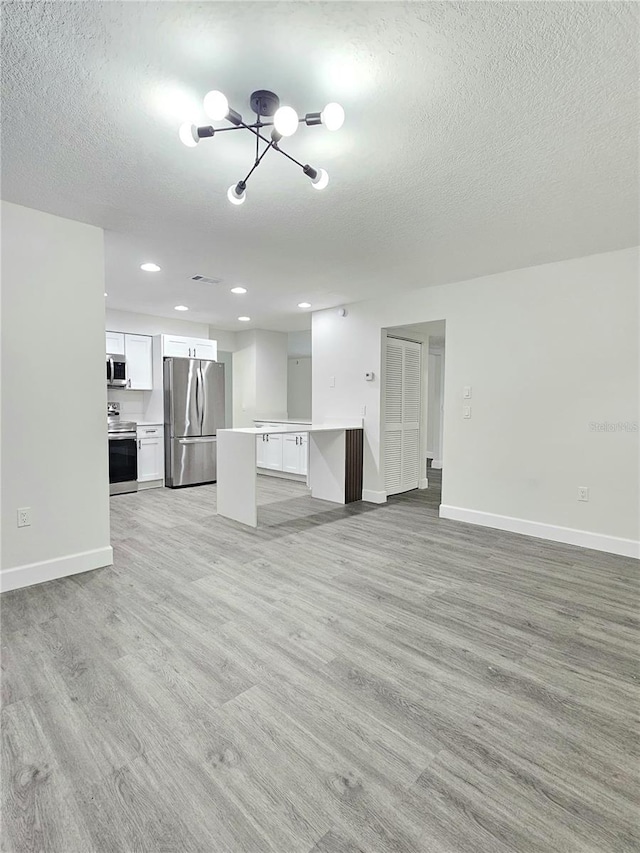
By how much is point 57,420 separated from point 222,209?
72.2 inches

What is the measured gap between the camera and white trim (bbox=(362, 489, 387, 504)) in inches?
205

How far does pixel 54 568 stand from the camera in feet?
9.50

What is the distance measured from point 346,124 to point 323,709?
2.55 m

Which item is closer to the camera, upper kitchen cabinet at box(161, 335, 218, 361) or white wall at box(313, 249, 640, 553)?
white wall at box(313, 249, 640, 553)

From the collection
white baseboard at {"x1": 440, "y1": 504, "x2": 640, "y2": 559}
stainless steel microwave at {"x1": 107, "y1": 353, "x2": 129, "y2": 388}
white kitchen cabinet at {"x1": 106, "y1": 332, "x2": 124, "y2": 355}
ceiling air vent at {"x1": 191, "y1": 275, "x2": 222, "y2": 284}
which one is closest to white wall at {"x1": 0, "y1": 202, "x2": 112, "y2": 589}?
ceiling air vent at {"x1": 191, "y1": 275, "x2": 222, "y2": 284}

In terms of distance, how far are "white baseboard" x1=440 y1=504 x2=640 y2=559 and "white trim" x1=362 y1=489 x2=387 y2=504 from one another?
85 centimetres

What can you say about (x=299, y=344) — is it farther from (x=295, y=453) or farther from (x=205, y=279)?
(x=205, y=279)

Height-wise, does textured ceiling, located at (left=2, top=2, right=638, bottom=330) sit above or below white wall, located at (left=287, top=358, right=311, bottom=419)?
above

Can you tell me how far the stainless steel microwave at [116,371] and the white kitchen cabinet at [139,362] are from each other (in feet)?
0.46

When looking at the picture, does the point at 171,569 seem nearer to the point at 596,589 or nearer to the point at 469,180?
the point at 596,589

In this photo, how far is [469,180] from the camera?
2.36 metres

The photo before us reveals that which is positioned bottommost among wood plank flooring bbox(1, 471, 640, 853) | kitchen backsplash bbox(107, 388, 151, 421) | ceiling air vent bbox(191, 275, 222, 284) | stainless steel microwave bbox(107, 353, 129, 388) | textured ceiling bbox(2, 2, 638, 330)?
wood plank flooring bbox(1, 471, 640, 853)

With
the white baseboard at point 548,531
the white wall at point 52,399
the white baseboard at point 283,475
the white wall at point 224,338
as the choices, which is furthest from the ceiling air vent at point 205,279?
the white baseboard at point 548,531

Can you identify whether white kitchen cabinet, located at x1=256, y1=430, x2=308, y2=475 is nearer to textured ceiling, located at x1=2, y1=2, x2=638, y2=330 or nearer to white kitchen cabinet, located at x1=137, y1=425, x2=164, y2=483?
white kitchen cabinet, located at x1=137, y1=425, x2=164, y2=483
